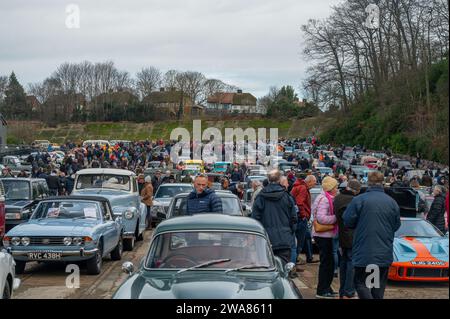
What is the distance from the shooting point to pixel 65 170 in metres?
36.9

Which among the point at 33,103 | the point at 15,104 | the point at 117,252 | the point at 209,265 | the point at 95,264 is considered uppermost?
the point at 33,103

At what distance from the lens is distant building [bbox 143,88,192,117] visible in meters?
124

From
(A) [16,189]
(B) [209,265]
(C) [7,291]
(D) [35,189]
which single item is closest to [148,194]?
(D) [35,189]

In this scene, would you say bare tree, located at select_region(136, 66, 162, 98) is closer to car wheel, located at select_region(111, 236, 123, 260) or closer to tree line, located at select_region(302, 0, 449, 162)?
tree line, located at select_region(302, 0, 449, 162)

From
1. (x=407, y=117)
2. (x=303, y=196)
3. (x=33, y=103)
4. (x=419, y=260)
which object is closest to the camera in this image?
(x=419, y=260)

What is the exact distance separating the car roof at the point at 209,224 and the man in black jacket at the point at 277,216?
2.16 metres

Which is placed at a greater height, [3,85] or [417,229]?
[3,85]

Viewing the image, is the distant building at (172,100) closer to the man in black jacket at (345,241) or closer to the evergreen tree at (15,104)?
the evergreen tree at (15,104)

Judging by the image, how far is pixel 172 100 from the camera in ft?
413

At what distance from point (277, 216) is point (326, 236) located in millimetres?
794

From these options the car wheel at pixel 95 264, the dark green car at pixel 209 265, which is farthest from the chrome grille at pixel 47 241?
the dark green car at pixel 209 265

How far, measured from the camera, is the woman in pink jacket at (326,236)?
10203 millimetres

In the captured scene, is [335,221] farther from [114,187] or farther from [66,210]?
[114,187]

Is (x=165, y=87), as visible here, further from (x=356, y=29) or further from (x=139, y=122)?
(x=356, y=29)
